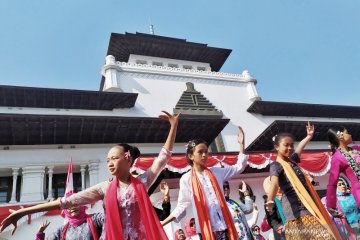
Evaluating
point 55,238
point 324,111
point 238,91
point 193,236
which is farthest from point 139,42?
point 55,238

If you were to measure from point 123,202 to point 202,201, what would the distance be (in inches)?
36.8

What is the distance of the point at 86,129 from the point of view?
11.9 meters

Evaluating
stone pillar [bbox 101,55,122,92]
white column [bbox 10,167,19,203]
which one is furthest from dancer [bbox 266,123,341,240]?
stone pillar [bbox 101,55,122,92]

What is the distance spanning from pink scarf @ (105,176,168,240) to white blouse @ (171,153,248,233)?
79cm

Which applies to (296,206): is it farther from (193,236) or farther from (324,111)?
(324,111)

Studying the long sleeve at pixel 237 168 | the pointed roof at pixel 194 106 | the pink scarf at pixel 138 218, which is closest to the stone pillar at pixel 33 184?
the pointed roof at pixel 194 106

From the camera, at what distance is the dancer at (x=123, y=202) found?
82.0 inches

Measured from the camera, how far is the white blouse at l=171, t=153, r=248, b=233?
276 cm

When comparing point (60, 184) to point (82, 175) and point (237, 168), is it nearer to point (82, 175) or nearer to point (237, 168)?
point (82, 175)

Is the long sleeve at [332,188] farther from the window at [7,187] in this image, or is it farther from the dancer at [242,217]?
the window at [7,187]

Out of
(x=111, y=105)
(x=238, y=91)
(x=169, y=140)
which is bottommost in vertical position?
(x=169, y=140)

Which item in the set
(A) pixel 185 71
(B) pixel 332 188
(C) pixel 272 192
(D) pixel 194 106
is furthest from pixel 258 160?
(A) pixel 185 71

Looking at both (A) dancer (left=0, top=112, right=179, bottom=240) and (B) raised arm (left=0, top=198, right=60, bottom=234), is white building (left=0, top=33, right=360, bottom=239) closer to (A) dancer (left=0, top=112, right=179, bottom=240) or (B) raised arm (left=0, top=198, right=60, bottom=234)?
(A) dancer (left=0, top=112, right=179, bottom=240)

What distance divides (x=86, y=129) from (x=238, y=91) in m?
10.7
